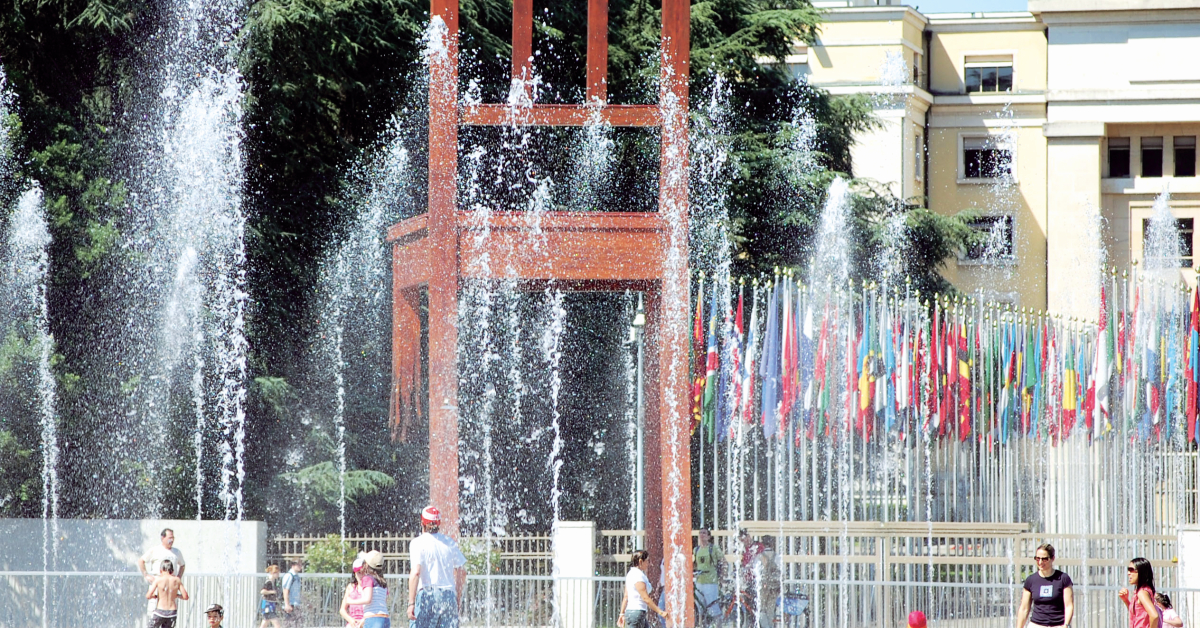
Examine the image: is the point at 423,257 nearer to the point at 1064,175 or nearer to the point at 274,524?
the point at 274,524

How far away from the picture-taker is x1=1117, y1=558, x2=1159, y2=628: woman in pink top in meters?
12.1

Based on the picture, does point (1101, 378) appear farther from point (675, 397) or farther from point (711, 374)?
point (675, 397)

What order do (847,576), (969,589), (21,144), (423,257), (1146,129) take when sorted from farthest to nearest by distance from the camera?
(1146,129) → (21,144) → (847,576) → (423,257) → (969,589)

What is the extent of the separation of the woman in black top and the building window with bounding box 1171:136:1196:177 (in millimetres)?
42597

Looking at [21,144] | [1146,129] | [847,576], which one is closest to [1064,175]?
[1146,129]

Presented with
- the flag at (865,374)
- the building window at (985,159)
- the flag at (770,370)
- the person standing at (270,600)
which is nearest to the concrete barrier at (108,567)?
the person standing at (270,600)

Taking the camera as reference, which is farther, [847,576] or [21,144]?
[21,144]

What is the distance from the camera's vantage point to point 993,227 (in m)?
53.5

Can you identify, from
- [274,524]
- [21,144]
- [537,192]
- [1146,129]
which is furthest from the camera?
[1146,129]

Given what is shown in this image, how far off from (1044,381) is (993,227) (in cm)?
2783

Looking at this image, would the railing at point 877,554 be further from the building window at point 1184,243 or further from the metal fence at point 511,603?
the building window at point 1184,243

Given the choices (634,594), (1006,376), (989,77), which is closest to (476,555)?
(634,594)

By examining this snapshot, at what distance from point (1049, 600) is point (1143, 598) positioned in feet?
2.39

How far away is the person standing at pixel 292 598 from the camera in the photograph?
17344mm
